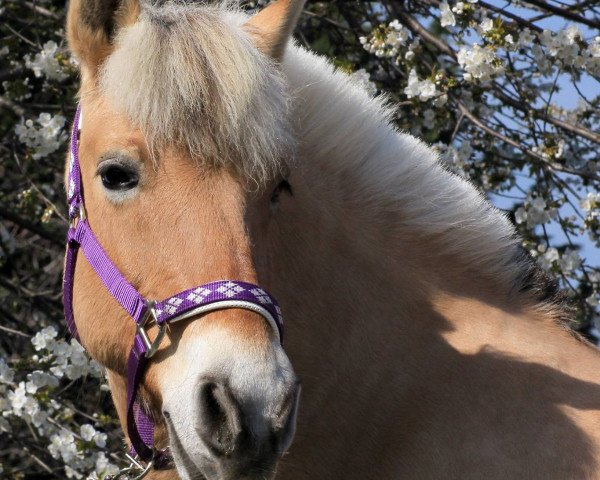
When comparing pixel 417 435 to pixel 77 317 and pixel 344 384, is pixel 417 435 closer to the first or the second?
pixel 344 384

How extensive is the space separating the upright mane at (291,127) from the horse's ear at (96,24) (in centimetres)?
6

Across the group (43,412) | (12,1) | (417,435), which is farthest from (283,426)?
(12,1)

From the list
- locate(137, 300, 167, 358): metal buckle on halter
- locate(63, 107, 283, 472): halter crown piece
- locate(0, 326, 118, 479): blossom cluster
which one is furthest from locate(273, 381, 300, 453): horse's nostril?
locate(0, 326, 118, 479): blossom cluster

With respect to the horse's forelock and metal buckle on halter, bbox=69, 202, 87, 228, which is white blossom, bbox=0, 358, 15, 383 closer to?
metal buckle on halter, bbox=69, 202, 87, 228

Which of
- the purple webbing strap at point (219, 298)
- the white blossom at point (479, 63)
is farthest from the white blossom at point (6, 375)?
the white blossom at point (479, 63)

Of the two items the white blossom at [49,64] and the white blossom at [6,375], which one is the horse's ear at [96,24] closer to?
the white blossom at [49,64]

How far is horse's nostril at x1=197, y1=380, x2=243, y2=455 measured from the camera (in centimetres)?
199

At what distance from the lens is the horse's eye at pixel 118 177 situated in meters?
2.33

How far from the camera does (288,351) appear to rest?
98.6 inches

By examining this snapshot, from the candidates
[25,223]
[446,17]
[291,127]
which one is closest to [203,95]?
[291,127]

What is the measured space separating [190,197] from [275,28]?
2.15 ft

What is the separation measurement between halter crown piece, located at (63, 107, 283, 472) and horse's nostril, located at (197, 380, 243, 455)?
21 centimetres

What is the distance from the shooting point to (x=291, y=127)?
2.45 meters

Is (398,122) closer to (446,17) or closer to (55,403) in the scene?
(446,17)
